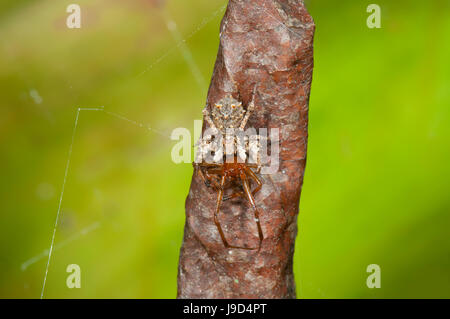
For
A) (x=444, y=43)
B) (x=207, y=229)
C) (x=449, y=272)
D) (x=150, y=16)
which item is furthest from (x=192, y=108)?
(x=449, y=272)

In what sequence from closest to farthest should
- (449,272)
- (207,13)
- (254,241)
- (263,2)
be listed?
(263,2) < (254,241) < (207,13) < (449,272)

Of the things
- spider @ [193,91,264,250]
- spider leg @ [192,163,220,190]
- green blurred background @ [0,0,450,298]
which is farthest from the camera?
green blurred background @ [0,0,450,298]

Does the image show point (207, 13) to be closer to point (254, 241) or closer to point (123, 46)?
point (123, 46)

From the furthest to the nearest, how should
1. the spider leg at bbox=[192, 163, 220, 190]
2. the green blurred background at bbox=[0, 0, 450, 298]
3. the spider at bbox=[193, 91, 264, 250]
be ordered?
the green blurred background at bbox=[0, 0, 450, 298] < the spider leg at bbox=[192, 163, 220, 190] < the spider at bbox=[193, 91, 264, 250]

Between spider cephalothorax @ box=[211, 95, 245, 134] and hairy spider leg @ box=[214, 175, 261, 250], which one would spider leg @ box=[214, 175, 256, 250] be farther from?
spider cephalothorax @ box=[211, 95, 245, 134]

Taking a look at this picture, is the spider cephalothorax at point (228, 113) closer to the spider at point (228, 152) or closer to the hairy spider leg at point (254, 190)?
the spider at point (228, 152)

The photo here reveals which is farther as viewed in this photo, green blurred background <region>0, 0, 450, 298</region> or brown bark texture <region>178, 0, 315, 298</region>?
green blurred background <region>0, 0, 450, 298</region>

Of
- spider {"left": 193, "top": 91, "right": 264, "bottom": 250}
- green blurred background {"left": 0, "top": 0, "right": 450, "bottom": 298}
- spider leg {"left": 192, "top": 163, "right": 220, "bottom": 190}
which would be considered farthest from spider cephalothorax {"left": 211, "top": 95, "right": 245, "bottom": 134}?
green blurred background {"left": 0, "top": 0, "right": 450, "bottom": 298}
